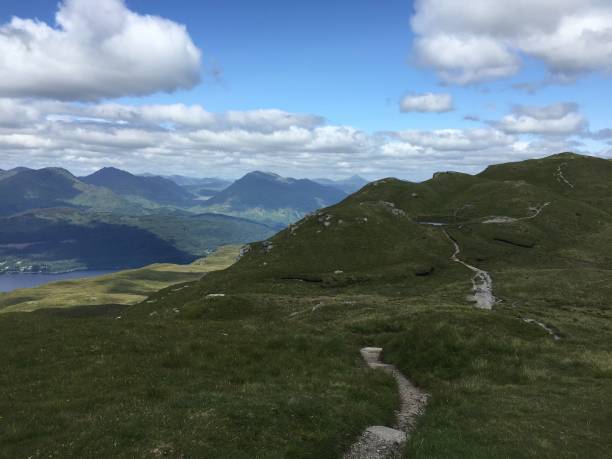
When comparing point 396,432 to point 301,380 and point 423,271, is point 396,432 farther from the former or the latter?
point 423,271

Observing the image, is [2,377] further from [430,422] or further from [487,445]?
[487,445]

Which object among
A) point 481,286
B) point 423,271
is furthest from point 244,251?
point 481,286

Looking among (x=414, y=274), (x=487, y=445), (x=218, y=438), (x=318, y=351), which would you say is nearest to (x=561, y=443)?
(x=487, y=445)

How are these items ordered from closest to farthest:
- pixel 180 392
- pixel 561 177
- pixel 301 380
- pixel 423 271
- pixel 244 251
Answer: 1. pixel 180 392
2. pixel 301 380
3. pixel 423 271
4. pixel 244 251
5. pixel 561 177

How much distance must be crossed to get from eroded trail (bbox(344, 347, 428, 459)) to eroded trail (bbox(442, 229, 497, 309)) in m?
38.0

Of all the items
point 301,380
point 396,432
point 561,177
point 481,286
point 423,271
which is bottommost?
point 423,271

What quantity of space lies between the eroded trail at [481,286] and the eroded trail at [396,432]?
38.0 m

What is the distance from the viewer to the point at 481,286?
75938 mm

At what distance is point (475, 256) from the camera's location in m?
103

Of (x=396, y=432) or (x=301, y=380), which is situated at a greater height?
(x=396, y=432)

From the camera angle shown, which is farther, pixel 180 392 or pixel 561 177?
pixel 561 177

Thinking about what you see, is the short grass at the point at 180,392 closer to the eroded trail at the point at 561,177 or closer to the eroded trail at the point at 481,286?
the eroded trail at the point at 481,286

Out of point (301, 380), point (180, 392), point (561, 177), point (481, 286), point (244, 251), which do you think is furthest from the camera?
point (561, 177)

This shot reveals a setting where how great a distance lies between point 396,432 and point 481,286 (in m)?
64.1
